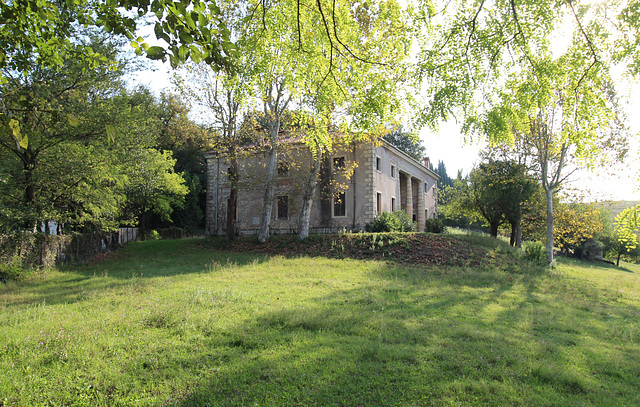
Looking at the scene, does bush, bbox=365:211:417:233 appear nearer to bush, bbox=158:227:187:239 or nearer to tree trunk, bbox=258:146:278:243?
tree trunk, bbox=258:146:278:243

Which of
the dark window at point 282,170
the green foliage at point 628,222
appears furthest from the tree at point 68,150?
the green foliage at point 628,222

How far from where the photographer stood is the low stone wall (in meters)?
11.8

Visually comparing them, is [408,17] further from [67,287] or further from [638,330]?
[67,287]

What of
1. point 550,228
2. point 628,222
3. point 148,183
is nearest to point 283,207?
point 148,183

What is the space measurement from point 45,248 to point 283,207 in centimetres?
1510

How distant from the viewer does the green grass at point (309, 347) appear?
3809 millimetres

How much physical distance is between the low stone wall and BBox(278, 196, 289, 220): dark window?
451 inches

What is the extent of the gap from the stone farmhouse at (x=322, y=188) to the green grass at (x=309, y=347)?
1339 cm

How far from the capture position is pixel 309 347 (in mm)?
5047

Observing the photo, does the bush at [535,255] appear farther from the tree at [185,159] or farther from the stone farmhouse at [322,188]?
the tree at [185,159]

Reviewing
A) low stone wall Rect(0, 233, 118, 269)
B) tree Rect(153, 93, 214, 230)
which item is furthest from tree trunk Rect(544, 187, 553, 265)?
tree Rect(153, 93, 214, 230)

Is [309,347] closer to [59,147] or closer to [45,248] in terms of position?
[45,248]

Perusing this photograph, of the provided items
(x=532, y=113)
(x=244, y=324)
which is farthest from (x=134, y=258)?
(x=532, y=113)

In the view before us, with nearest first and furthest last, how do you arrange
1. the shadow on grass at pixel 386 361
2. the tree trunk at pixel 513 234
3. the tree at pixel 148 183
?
the shadow on grass at pixel 386 361 < the tree at pixel 148 183 < the tree trunk at pixel 513 234
